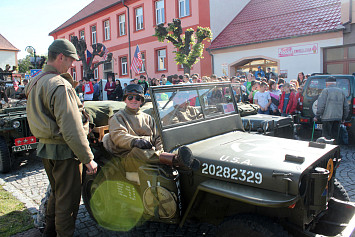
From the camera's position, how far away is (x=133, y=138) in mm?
3191

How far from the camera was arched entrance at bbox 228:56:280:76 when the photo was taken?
52.0 feet

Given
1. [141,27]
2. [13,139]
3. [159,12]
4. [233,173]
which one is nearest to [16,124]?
[13,139]

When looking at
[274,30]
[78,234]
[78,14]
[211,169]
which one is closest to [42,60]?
[274,30]

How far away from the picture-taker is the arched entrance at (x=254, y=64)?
15.9 meters

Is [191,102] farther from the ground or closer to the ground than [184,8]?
closer to the ground

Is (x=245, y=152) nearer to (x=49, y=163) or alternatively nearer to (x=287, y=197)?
(x=287, y=197)

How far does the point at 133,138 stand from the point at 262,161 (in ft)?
4.27

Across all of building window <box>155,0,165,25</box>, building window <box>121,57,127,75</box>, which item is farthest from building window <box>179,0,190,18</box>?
building window <box>121,57,127,75</box>

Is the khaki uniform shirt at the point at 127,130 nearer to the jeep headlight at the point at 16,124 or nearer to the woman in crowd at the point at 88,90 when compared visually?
the jeep headlight at the point at 16,124

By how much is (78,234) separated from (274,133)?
4070 millimetres

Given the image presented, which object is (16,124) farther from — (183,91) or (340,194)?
(340,194)

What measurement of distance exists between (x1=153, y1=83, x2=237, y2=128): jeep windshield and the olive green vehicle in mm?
11

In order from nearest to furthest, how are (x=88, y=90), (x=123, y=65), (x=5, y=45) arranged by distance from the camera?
(x=88, y=90) → (x=123, y=65) → (x=5, y=45)

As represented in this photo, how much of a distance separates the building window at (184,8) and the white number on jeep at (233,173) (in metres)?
18.1
